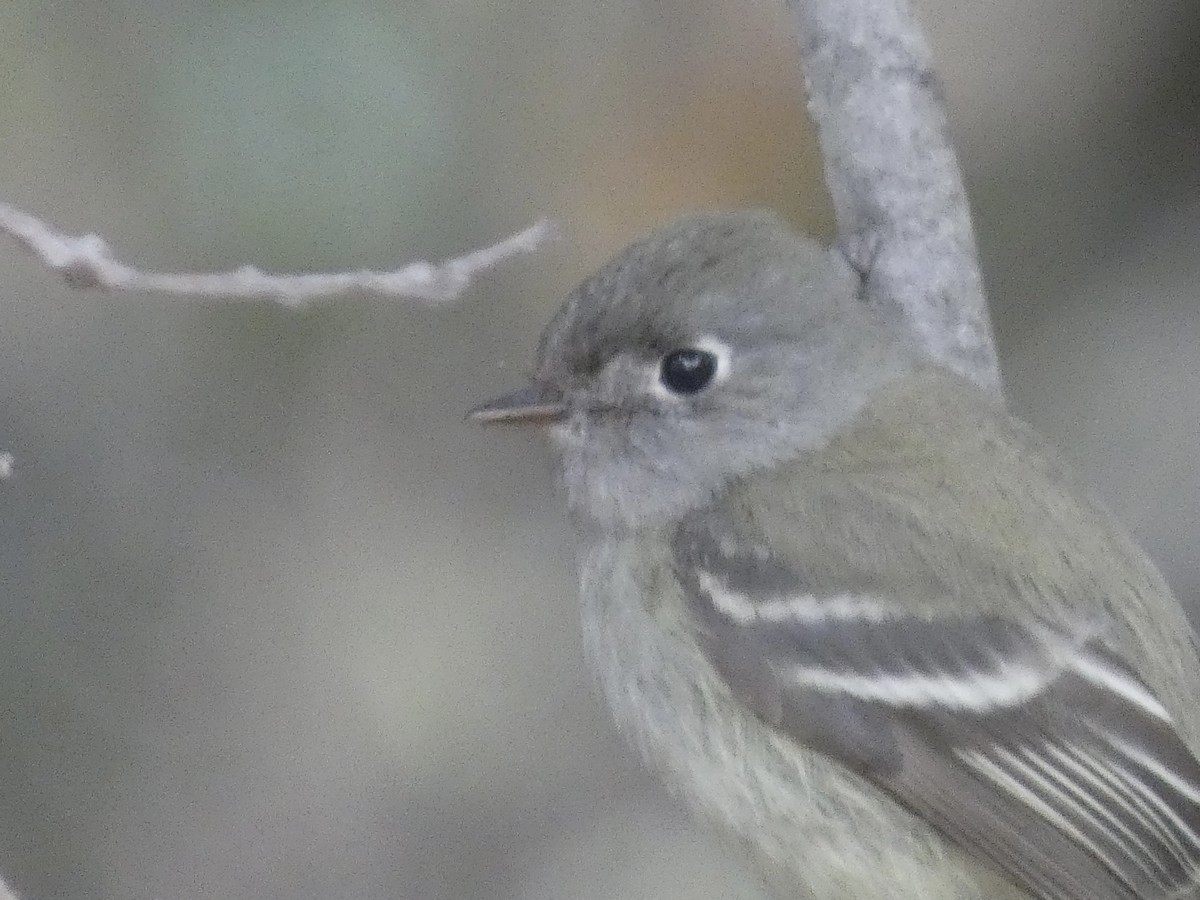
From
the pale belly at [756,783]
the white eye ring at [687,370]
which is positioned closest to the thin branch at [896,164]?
the white eye ring at [687,370]

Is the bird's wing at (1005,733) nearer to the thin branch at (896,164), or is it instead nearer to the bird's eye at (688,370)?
the bird's eye at (688,370)

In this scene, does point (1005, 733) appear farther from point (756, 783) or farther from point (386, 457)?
point (386, 457)

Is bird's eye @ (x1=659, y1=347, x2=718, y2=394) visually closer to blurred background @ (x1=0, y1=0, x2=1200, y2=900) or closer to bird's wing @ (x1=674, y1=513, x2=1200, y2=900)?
bird's wing @ (x1=674, y1=513, x2=1200, y2=900)

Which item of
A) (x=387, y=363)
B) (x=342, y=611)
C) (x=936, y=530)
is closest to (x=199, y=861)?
(x=342, y=611)

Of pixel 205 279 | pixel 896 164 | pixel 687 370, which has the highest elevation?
pixel 896 164

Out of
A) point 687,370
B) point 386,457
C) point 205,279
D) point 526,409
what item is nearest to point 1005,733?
point 687,370
